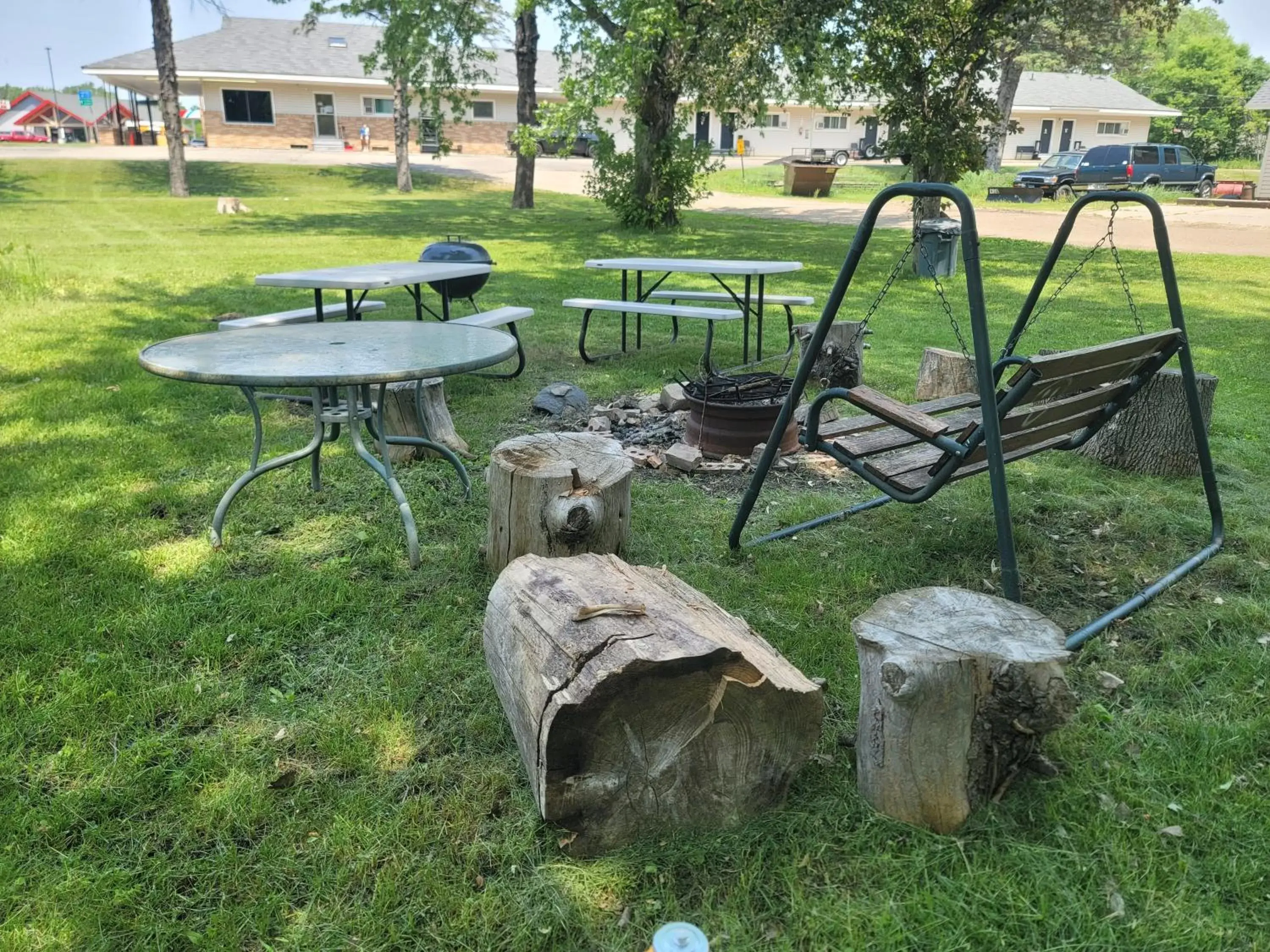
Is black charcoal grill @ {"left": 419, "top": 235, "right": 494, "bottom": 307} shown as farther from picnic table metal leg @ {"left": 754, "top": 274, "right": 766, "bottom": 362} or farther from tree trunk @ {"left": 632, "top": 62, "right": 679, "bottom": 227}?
tree trunk @ {"left": 632, "top": 62, "right": 679, "bottom": 227}

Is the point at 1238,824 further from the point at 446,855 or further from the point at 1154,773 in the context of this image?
the point at 446,855

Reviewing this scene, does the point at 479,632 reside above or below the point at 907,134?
below

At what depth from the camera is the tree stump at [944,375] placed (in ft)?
18.2

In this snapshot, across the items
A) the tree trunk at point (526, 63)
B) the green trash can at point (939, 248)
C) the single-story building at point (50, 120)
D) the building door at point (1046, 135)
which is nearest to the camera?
the green trash can at point (939, 248)

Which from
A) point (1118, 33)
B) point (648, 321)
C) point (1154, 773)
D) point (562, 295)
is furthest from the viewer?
point (1118, 33)

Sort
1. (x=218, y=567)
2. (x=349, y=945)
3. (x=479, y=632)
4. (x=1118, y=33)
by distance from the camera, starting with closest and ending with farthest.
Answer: (x=349, y=945) < (x=479, y=632) < (x=218, y=567) < (x=1118, y=33)

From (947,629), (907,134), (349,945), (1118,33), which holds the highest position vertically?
(1118,33)

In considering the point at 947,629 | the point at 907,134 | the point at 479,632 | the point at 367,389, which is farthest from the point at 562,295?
the point at 947,629

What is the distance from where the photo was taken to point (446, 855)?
2.12 m

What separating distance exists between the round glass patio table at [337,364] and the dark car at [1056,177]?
76.7ft

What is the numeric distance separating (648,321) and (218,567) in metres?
5.68

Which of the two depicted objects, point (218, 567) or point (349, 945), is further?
point (218, 567)

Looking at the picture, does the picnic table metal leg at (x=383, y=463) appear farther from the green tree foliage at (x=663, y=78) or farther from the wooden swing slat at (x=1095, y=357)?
the green tree foliage at (x=663, y=78)

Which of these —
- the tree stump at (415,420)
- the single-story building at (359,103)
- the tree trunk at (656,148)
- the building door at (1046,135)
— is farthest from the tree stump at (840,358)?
the building door at (1046,135)
